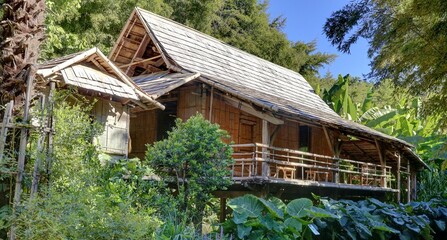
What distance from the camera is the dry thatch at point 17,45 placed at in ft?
19.8

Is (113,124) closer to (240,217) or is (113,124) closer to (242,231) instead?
(240,217)

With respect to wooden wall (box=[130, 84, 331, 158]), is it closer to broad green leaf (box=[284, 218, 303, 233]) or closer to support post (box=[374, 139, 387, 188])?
support post (box=[374, 139, 387, 188])

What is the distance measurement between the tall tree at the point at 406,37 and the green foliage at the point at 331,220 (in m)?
2.28

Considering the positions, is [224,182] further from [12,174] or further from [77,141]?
[12,174]

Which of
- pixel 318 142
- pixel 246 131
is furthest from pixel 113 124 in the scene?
pixel 318 142

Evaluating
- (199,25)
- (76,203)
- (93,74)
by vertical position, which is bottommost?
(76,203)

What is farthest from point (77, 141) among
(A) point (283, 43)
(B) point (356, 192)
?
(A) point (283, 43)

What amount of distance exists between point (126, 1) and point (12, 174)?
56.7 ft

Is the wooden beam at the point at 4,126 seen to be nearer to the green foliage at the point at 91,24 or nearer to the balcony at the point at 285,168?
the balcony at the point at 285,168

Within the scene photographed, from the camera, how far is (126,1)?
71.5ft

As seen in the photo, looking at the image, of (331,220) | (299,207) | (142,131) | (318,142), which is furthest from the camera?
(318,142)

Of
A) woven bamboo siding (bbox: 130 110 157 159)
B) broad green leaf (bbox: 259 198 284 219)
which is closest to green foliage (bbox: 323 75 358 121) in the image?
woven bamboo siding (bbox: 130 110 157 159)

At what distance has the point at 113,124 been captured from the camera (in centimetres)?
1042

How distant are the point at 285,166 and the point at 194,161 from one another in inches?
285
